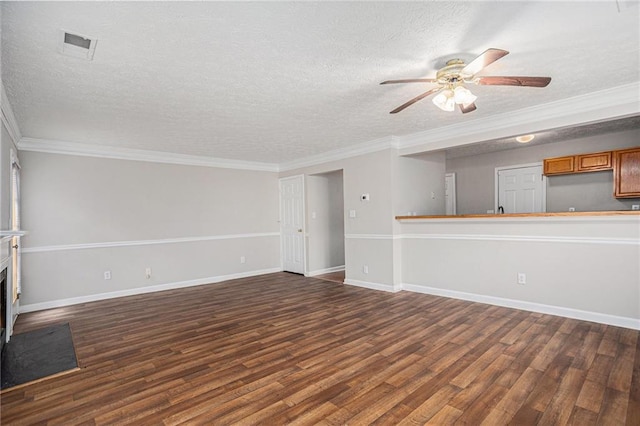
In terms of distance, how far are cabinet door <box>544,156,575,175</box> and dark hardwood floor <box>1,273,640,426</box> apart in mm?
2980

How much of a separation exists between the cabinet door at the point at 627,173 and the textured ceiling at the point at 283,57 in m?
2.38

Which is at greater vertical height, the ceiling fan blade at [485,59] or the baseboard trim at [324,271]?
the ceiling fan blade at [485,59]

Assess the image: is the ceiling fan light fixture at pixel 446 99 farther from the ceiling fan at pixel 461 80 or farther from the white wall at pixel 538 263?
the white wall at pixel 538 263

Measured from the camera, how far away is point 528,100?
3416 mm

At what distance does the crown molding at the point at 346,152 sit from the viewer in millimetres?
4898

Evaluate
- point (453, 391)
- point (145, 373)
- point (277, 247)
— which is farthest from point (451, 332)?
point (277, 247)

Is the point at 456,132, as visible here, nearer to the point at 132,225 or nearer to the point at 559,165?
the point at 559,165

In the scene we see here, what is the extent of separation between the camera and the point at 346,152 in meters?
5.52

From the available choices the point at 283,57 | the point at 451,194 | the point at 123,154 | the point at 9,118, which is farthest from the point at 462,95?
the point at 123,154

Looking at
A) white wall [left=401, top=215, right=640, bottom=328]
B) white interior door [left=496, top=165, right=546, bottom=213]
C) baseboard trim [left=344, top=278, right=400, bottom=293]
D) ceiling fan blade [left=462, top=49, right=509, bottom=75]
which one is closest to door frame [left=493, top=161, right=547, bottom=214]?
white interior door [left=496, top=165, right=546, bottom=213]

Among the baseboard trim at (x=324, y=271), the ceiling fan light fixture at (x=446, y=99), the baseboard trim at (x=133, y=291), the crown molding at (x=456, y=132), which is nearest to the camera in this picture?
the ceiling fan light fixture at (x=446, y=99)

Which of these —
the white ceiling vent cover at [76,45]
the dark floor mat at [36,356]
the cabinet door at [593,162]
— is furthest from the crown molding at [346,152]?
the dark floor mat at [36,356]

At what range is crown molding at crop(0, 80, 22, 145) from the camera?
2904mm

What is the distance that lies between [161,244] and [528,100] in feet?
18.8
